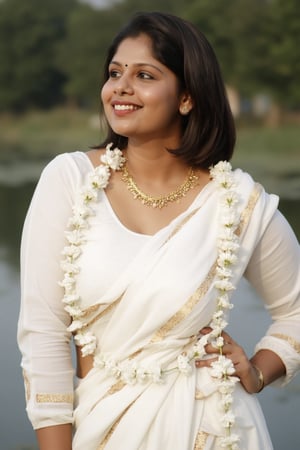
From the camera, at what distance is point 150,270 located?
2053 millimetres

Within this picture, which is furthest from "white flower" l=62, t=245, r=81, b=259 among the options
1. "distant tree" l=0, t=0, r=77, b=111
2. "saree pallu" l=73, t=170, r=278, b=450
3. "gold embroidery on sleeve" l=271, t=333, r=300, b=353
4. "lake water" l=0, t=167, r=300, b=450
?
"distant tree" l=0, t=0, r=77, b=111

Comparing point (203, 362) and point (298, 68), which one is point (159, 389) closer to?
point (203, 362)

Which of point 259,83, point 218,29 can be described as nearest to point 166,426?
point 259,83

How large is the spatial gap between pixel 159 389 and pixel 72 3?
2614 inches

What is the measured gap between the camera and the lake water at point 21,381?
397 cm

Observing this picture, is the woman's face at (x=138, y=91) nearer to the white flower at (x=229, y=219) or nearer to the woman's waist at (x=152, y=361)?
the white flower at (x=229, y=219)

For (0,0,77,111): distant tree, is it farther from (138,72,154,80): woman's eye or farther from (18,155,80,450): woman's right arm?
(18,155,80,450): woman's right arm

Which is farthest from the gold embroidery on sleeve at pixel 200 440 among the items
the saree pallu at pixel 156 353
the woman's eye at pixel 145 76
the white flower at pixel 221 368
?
the woman's eye at pixel 145 76

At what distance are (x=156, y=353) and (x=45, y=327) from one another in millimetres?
264

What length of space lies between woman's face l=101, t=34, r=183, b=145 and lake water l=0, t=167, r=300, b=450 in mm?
2090

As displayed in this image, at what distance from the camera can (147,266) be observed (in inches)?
80.8

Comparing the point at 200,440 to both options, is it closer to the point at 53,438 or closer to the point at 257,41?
the point at 53,438

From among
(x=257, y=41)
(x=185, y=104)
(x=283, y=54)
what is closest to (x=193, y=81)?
(x=185, y=104)

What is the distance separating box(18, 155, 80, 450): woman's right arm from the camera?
6.70ft
